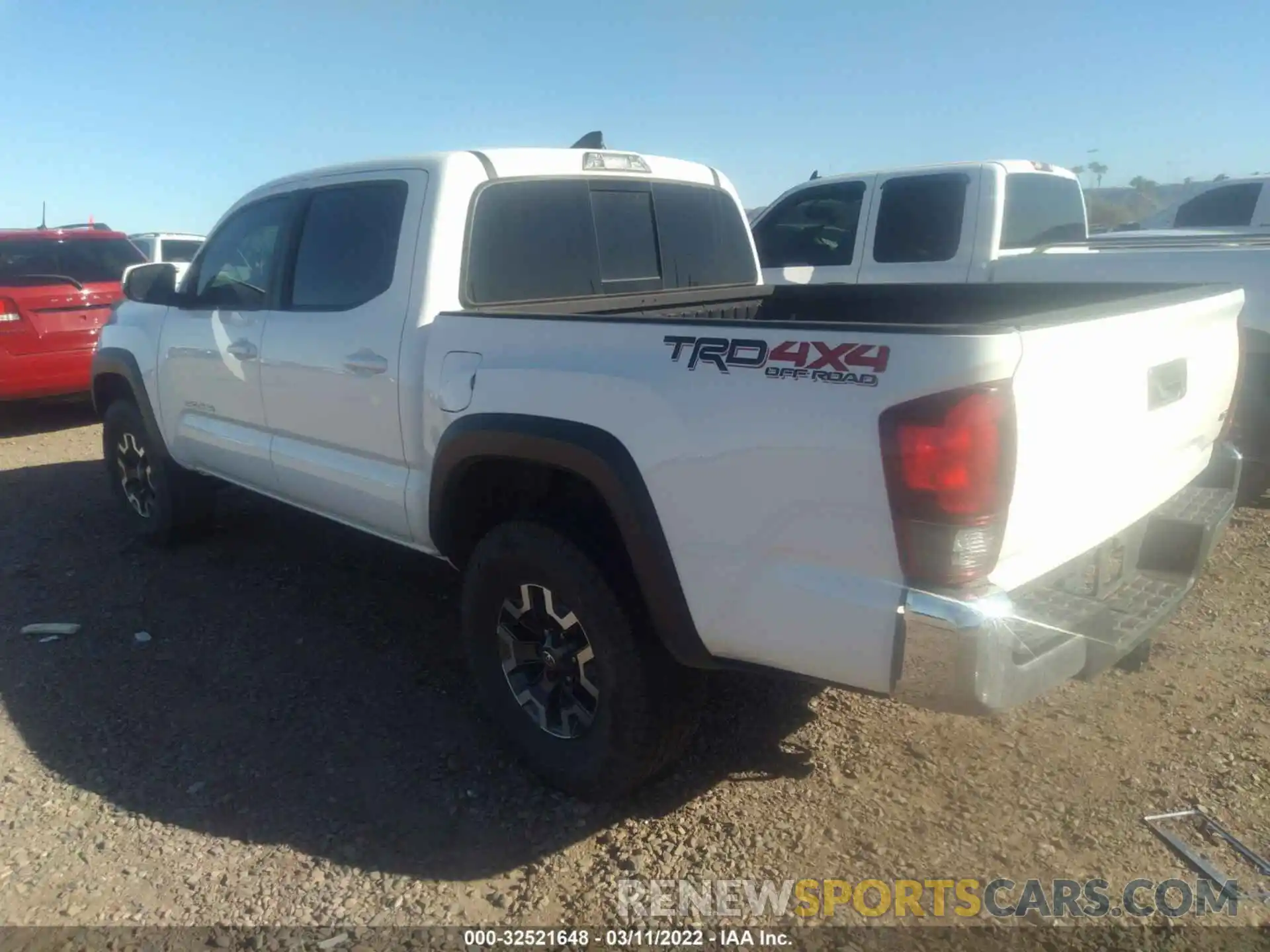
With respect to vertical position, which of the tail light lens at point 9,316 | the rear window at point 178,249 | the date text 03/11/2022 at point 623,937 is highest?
the rear window at point 178,249

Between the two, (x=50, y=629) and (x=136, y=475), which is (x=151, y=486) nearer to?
(x=136, y=475)

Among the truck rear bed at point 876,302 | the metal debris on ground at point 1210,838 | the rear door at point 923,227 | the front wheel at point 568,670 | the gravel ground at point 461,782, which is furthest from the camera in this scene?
the rear door at point 923,227

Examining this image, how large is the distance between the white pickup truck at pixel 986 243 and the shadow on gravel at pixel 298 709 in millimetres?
3022

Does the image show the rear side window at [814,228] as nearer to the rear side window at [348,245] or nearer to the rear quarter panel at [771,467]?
the rear side window at [348,245]

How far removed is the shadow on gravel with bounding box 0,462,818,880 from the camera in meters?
3.01

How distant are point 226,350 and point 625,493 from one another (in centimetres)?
265

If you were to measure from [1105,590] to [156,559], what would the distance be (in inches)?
187

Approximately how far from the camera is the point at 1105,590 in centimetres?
272

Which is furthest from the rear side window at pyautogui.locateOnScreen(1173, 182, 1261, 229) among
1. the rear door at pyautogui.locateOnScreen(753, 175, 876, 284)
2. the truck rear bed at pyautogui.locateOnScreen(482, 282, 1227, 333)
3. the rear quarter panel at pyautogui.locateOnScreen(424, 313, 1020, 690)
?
the rear quarter panel at pyautogui.locateOnScreen(424, 313, 1020, 690)

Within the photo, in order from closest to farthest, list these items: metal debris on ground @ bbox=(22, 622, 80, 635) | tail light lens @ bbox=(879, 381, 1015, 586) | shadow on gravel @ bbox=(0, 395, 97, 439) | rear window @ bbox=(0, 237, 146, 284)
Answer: tail light lens @ bbox=(879, 381, 1015, 586) → metal debris on ground @ bbox=(22, 622, 80, 635) → rear window @ bbox=(0, 237, 146, 284) → shadow on gravel @ bbox=(0, 395, 97, 439)

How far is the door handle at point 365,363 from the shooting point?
349 cm

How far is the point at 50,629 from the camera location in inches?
174

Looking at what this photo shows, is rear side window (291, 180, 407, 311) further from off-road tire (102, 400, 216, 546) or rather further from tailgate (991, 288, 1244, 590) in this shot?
tailgate (991, 288, 1244, 590)

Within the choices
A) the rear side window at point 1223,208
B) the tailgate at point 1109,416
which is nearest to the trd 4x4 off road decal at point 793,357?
the tailgate at point 1109,416
